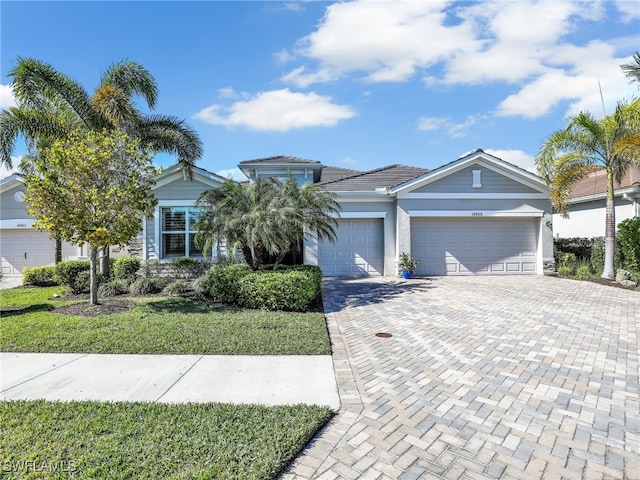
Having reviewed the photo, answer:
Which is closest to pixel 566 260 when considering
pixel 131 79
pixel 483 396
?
pixel 483 396

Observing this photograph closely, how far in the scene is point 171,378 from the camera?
173 inches

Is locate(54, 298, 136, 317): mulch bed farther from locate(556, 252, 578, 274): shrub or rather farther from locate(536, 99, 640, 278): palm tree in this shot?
locate(556, 252, 578, 274): shrub

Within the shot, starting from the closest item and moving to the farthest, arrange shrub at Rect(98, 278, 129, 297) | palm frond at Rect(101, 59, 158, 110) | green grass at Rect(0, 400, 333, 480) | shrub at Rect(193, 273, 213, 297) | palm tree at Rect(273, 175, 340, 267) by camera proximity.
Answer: green grass at Rect(0, 400, 333, 480)
palm tree at Rect(273, 175, 340, 267)
shrub at Rect(193, 273, 213, 297)
shrub at Rect(98, 278, 129, 297)
palm frond at Rect(101, 59, 158, 110)

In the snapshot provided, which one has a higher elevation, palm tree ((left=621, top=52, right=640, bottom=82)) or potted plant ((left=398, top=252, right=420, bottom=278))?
palm tree ((left=621, top=52, right=640, bottom=82))

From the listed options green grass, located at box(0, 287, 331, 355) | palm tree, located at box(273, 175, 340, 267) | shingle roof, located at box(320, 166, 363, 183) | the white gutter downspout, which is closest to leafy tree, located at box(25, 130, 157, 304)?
green grass, located at box(0, 287, 331, 355)

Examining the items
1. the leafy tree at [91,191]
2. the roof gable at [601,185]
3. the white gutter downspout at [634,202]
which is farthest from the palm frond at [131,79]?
the white gutter downspout at [634,202]

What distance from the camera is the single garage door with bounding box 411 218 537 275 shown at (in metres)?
14.6

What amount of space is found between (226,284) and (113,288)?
455 centimetres

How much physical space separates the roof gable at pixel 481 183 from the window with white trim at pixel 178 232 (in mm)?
8486

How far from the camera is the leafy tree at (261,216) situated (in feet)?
28.7

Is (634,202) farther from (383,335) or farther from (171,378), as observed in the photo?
(171,378)

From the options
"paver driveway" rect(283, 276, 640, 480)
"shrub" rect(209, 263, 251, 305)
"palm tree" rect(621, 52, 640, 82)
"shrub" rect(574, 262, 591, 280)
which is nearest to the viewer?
"paver driveway" rect(283, 276, 640, 480)

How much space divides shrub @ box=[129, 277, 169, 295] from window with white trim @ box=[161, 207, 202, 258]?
2.87m

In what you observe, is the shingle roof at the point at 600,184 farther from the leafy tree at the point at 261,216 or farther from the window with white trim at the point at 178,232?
the window with white trim at the point at 178,232
